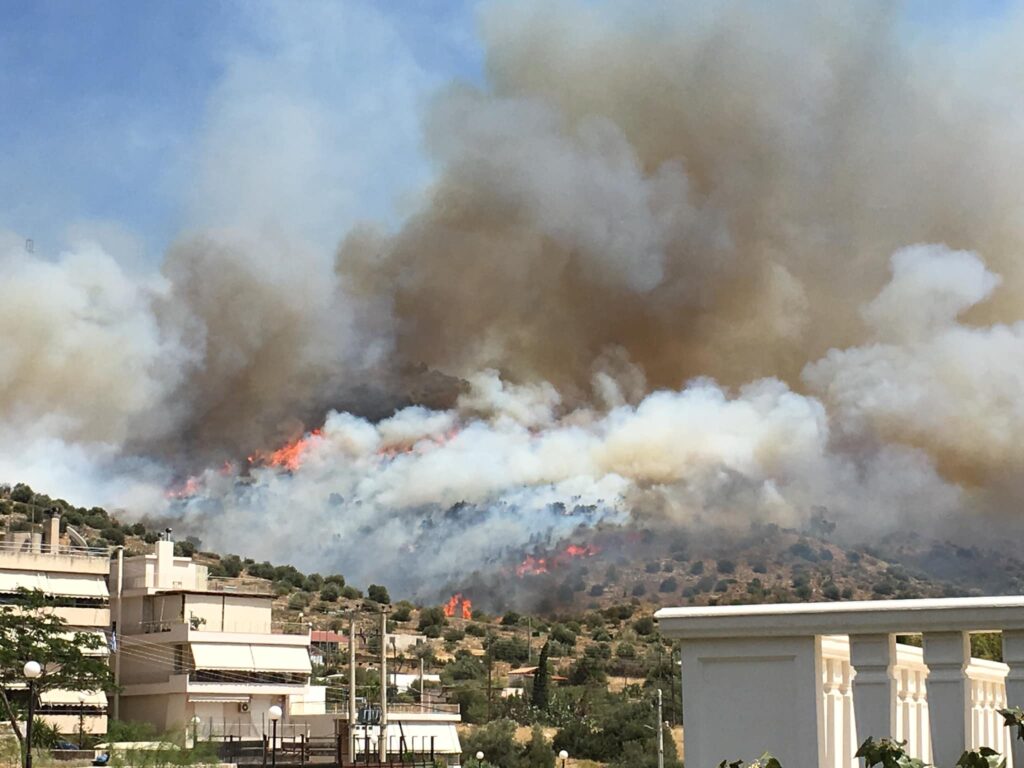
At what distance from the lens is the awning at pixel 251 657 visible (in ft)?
165

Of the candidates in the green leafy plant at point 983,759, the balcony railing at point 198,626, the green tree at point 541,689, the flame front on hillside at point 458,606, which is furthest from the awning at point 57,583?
the green leafy plant at point 983,759

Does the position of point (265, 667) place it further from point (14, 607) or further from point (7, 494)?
point (7, 494)

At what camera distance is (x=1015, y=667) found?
13.9 feet

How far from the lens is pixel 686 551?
96.8 meters

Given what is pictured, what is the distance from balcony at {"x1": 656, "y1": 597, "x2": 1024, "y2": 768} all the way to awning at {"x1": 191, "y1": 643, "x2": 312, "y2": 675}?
1853 inches

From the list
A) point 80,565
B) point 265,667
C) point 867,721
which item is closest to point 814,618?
point 867,721

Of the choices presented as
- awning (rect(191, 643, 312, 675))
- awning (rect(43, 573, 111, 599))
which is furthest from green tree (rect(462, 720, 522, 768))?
awning (rect(43, 573, 111, 599))

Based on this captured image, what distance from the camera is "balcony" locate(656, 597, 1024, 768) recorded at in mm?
4227

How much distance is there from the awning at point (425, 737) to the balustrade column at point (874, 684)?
4080 centimetres

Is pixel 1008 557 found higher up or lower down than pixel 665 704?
higher up

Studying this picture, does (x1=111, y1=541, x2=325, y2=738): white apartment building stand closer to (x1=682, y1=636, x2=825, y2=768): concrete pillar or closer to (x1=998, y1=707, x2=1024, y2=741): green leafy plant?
(x1=682, y1=636, x2=825, y2=768): concrete pillar

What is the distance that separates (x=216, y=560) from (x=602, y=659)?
33697 mm

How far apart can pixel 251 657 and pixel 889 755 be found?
1949 inches

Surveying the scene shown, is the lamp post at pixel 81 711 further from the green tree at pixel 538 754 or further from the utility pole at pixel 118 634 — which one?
the green tree at pixel 538 754
